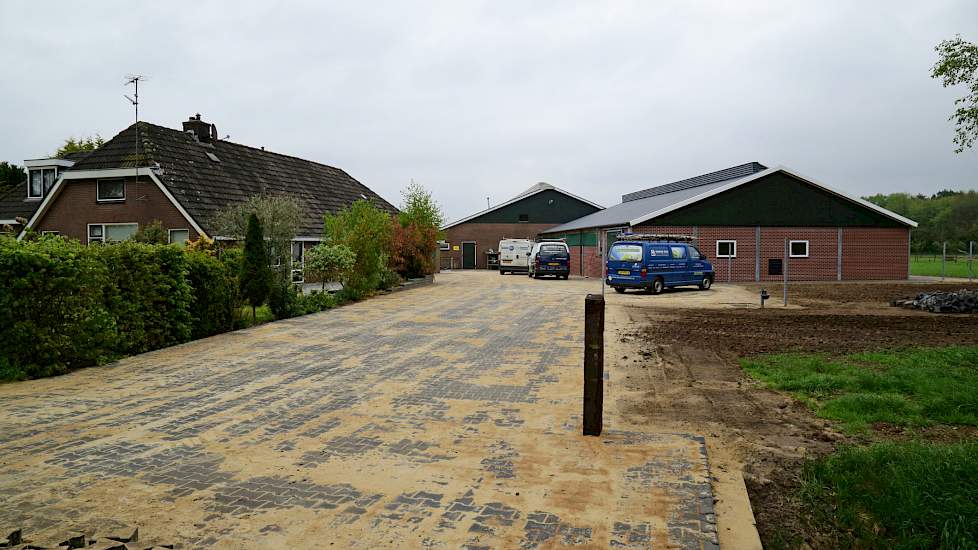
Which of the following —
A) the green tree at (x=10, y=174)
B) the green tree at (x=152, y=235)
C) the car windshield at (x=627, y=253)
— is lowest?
the car windshield at (x=627, y=253)

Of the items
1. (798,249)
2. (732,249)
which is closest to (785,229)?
(798,249)

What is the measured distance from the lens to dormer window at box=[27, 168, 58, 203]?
94.7ft

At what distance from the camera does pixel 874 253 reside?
33.3 m

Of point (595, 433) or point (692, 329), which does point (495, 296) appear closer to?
point (692, 329)

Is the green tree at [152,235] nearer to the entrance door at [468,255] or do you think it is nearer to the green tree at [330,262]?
the green tree at [330,262]

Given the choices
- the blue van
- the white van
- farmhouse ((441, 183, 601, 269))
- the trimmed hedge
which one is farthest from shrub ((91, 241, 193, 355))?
farmhouse ((441, 183, 601, 269))

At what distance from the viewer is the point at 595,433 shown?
5.93 metres

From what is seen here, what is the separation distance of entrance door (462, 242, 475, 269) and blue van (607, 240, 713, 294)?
2888cm

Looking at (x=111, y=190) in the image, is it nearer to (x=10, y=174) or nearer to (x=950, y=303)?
(x=10, y=174)

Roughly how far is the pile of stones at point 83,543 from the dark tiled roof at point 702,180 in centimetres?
3491

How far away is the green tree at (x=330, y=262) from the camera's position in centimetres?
1978

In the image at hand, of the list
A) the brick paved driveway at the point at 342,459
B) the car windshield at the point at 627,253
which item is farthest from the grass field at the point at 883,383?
the car windshield at the point at 627,253

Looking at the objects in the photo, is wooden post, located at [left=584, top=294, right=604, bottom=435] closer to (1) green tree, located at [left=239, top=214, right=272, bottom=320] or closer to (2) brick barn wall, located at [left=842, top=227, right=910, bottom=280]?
(1) green tree, located at [left=239, top=214, right=272, bottom=320]

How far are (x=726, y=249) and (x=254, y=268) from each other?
24703 millimetres
